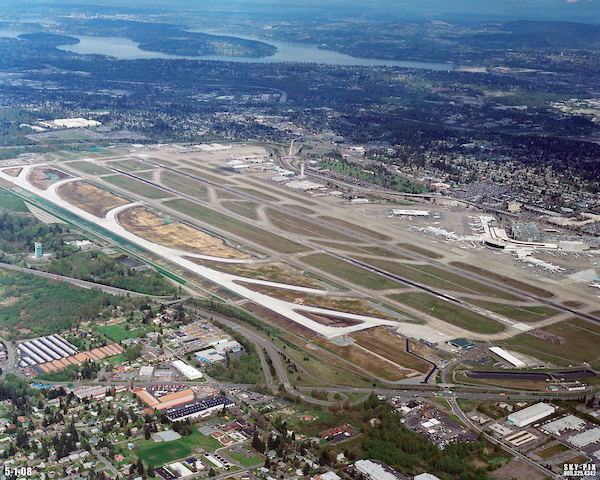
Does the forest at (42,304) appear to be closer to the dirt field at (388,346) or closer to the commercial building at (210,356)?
the commercial building at (210,356)

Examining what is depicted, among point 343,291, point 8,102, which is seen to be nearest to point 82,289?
point 343,291

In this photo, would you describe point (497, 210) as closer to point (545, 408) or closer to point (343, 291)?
point (343, 291)

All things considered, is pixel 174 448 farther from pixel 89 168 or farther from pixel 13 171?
pixel 13 171

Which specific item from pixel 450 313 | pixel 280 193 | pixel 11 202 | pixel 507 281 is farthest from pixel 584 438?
pixel 11 202

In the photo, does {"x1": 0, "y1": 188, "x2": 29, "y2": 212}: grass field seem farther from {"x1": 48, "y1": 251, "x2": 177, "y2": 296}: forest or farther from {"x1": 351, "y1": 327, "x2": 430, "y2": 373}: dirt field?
{"x1": 351, "y1": 327, "x2": 430, "y2": 373}: dirt field

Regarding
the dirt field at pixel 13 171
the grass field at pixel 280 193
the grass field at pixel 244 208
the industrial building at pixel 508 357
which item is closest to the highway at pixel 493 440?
the industrial building at pixel 508 357

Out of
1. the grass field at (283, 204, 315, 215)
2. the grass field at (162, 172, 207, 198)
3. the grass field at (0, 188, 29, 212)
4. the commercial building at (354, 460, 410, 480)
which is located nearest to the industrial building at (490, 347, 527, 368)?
the commercial building at (354, 460, 410, 480)
